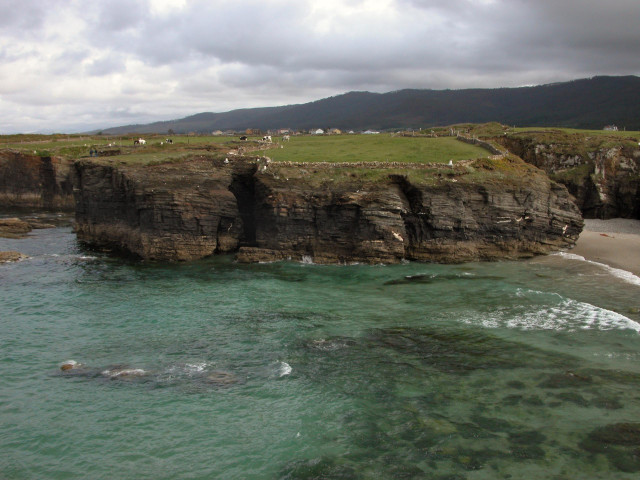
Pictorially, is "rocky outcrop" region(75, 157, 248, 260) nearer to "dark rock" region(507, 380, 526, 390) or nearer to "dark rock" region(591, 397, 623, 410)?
"dark rock" region(507, 380, 526, 390)

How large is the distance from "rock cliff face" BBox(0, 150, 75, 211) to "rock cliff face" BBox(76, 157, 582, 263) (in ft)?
129

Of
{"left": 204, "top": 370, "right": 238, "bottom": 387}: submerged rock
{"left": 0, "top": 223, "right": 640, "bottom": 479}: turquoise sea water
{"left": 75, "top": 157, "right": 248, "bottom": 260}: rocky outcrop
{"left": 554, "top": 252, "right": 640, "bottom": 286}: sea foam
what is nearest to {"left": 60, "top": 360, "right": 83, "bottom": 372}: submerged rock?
{"left": 0, "top": 223, "right": 640, "bottom": 479}: turquoise sea water

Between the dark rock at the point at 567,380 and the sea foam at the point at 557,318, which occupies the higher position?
the sea foam at the point at 557,318

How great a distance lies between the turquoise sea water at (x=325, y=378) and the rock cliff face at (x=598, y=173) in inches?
1199

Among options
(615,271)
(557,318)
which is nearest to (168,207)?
(557,318)

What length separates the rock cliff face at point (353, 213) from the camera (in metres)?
38.8

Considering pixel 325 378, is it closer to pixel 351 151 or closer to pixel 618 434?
pixel 618 434

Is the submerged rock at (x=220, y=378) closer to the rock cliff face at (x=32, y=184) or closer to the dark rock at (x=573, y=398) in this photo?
the dark rock at (x=573, y=398)

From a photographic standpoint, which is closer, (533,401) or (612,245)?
(533,401)

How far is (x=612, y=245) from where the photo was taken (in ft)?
138

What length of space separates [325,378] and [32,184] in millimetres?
74147

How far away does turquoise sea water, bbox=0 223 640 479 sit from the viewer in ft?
48.3

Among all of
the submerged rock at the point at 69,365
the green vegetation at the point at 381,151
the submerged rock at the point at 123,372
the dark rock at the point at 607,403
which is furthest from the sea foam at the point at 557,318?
the green vegetation at the point at 381,151

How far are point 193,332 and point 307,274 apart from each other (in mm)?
12387
